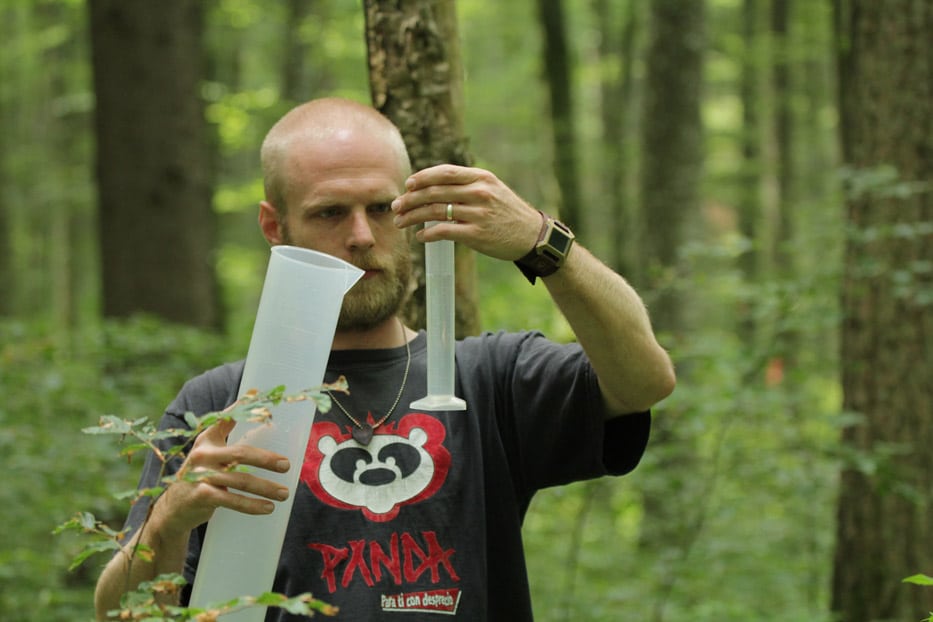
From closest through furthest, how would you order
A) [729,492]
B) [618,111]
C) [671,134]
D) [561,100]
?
[729,492] → [671,134] → [561,100] → [618,111]

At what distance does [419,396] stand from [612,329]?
0.52 metres

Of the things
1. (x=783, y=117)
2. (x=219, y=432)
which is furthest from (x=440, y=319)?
(x=783, y=117)

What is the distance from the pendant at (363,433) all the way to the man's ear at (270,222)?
0.53 metres

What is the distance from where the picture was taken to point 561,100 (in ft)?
34.7

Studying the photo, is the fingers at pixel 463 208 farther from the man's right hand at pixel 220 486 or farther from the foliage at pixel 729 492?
the foliage at pixel 729 492

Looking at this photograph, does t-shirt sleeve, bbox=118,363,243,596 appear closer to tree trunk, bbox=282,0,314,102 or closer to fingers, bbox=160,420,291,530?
fingers, bbox=160,420,291,530

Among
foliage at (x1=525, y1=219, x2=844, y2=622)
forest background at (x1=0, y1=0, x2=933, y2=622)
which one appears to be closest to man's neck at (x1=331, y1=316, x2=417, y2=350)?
forest background at (x1=0, y1=0, x2=933, y2=622)

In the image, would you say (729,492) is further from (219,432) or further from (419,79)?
(219,432)

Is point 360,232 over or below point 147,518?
over

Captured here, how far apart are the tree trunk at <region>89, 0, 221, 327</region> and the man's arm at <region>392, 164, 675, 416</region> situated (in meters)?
5.62

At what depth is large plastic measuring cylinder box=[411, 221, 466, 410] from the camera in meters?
1.98

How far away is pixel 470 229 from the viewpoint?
1.87m

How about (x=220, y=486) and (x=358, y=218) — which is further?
(x=358, y=218)

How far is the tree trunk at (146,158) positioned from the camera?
23.4 ft
